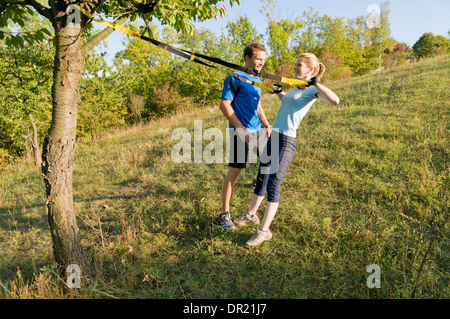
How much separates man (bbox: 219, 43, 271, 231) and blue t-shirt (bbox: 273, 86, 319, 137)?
0.38 metres

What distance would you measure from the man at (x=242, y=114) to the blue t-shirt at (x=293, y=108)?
1.26ft

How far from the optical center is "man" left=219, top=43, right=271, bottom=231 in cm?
268

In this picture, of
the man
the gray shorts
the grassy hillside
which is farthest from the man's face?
the grassy hillside

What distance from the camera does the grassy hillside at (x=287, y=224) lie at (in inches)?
89.3

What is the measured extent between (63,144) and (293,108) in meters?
2.36

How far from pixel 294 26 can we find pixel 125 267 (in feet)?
94.5

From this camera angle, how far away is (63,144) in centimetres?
211

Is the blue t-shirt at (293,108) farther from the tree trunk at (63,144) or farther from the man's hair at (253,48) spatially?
the tree trunk at (63,144)

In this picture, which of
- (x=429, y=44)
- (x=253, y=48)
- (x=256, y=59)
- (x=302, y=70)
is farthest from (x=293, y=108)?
(x=429, y=44)

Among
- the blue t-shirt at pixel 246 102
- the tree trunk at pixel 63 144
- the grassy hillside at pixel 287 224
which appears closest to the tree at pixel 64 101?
the tree trunk at pixel 63 144

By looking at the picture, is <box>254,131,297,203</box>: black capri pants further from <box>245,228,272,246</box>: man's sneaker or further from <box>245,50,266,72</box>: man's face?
<box>245,50,266,72</box>: man's face

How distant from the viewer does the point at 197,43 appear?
70.5 feet

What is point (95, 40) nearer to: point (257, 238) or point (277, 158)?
point (277, 158)
